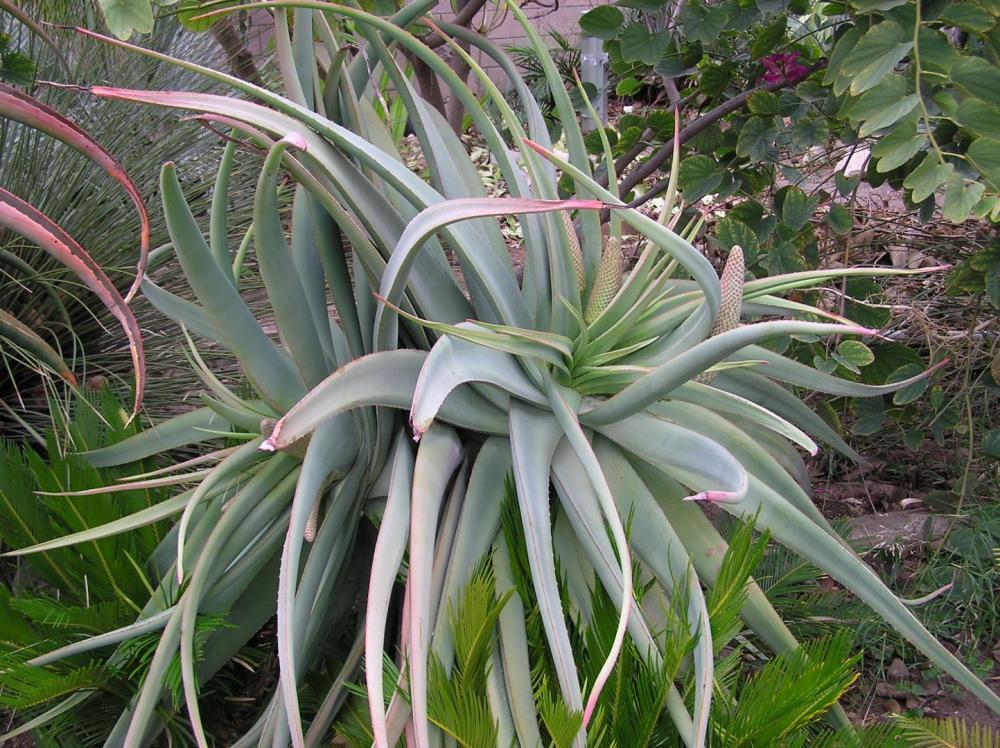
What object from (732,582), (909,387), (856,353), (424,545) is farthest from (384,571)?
(909,387)

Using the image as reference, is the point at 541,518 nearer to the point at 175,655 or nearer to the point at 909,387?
the point at 175,655

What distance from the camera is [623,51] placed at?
1802 mm

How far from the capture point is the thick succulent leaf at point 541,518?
39.8 inches

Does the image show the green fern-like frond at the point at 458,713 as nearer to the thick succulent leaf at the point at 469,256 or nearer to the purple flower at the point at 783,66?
the thick succulent leaf at the point at 469,256

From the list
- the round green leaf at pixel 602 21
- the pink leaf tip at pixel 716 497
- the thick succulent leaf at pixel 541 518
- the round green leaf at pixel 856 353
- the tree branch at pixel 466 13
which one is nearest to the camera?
the pink leaf tip at pixel 716 497

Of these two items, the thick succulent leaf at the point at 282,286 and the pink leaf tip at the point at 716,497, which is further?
the thick succulent leaf at the point at 282,286

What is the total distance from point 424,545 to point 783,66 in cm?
131

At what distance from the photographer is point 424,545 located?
105 cm

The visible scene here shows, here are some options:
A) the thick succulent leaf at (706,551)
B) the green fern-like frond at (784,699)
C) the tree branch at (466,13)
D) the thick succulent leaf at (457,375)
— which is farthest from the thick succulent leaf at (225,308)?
the tree branch at (466,13)

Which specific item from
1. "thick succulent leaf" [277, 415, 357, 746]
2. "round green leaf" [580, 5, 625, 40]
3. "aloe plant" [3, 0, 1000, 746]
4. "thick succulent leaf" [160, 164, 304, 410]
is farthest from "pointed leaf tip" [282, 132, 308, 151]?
"round green leaf" [580, 5, 625, 40]

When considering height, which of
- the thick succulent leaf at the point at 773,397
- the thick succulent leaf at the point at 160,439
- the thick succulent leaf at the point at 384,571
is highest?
the thick succulent leaf at the point at 384,571

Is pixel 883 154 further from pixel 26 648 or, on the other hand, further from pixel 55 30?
pixel 55 30

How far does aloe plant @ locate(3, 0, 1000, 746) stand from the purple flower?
0.63 meters

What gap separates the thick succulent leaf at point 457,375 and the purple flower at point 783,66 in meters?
0.99
